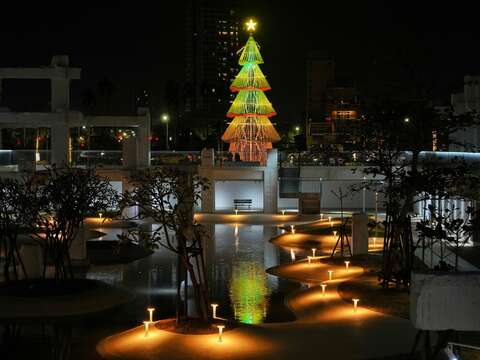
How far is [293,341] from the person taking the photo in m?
16.0

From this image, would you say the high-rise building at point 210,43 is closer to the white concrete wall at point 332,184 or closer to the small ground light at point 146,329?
the white concrete wall at point 332,184

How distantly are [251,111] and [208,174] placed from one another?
5.17 meters

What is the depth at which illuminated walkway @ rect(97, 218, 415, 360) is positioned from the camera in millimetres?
15086

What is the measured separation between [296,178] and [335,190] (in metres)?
3.03

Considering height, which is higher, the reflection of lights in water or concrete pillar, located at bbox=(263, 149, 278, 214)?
concrete pillar, located at bbox=(263, 149, 278, 214)

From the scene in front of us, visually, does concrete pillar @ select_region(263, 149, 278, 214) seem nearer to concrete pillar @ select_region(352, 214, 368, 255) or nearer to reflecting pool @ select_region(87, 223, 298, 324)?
reflecting pool @ select_region(87, 223, 298, 324)

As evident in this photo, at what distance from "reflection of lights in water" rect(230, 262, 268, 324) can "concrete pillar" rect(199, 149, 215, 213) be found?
19.2 metres

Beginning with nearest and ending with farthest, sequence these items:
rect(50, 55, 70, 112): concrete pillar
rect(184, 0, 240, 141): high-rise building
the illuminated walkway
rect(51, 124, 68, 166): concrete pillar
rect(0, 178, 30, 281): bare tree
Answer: the illuminated walkway, rect(0, 178, 30, 281): bare tree, rect(50, 55, 70, 112): concrete pillar, rect(51, 124, 68, 166): concrete pillar, rect(184, 0, 240, 141): high-rise building

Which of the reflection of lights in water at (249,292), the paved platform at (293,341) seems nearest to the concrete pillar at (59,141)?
the reflection of lights in water at (249,292)

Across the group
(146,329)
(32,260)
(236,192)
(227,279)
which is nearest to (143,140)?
(236,192)

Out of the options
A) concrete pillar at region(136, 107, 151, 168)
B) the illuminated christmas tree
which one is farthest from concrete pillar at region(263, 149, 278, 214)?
concrete pillar at region(136, 107, 151, 168)

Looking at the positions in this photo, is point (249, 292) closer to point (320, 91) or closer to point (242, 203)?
point (242, 203)

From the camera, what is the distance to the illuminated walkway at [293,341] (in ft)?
49.5

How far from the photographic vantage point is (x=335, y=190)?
51688 mm
